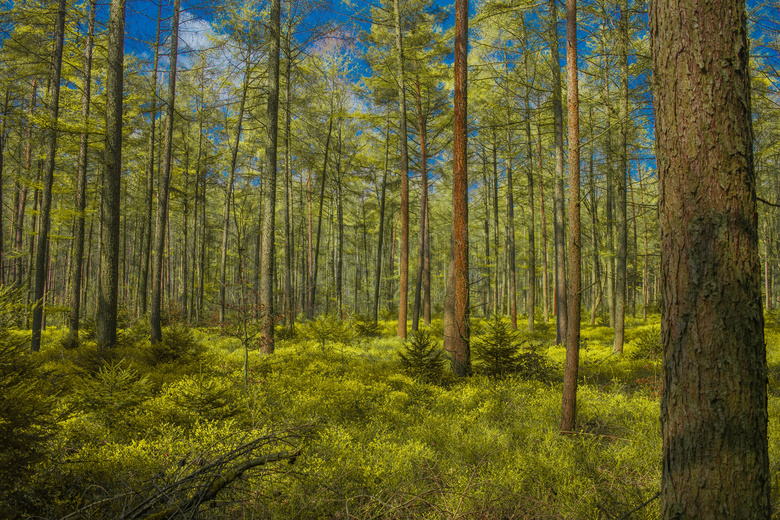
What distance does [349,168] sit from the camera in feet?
63.6

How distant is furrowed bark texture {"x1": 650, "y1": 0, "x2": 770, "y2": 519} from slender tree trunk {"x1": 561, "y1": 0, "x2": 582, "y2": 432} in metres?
2.66

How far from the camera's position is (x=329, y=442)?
171 inches

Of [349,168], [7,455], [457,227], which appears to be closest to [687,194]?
[7,455]

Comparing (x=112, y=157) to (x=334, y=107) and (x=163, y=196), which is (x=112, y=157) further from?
(x=334, y=107)

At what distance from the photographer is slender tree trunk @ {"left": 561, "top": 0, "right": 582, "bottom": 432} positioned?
462 centimetres

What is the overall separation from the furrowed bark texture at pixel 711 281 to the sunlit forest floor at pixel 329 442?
1194mm

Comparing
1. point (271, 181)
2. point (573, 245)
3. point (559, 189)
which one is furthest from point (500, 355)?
point (271, 181)

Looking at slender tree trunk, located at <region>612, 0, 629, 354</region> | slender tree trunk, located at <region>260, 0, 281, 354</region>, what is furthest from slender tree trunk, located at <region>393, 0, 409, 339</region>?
slender tree trunk, located at <region>612, 0, 629, 354</region>

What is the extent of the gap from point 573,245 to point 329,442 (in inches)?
160

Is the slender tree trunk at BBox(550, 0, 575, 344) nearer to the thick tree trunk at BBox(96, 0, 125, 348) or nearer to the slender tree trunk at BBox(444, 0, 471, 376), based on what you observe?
the slender tree trunk at BBox(444, 0, 471, 376)

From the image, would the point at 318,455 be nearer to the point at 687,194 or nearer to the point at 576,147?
the point at 687,194

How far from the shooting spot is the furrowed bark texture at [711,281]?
184 cm

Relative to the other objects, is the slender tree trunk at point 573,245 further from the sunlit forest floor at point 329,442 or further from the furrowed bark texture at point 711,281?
the furrowed bark texture at point 711,281

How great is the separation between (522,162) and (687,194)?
15.4 m
